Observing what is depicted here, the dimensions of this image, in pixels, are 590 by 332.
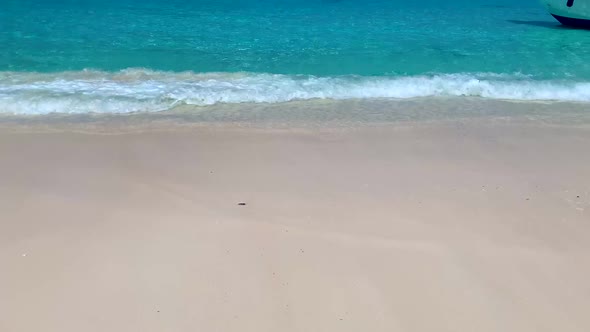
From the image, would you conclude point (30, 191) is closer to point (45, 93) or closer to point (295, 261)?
point (295, 261)

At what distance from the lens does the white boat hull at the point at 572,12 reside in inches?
472

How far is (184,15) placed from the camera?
12258 mm

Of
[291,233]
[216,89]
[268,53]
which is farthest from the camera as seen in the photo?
[268,53]

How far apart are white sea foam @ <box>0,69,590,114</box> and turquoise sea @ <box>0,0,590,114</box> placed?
0.08 ft

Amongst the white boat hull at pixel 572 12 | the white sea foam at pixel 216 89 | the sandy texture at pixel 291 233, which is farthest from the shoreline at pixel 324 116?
the white boat hull at pixel 572 12

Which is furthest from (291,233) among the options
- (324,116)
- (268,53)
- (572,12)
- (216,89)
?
(572,12)

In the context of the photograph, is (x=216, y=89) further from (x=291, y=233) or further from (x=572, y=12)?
(x=572, y=12)

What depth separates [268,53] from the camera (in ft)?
30.6

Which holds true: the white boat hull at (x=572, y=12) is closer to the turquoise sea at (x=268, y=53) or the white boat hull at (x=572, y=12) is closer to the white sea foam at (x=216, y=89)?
the turquoise sea at (x=268, y=53)

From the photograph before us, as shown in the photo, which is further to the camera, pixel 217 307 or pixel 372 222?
pixel 372 222

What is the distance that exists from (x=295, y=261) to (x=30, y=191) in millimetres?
2167

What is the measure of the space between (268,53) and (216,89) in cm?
257

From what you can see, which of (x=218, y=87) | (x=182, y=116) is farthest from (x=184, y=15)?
(x=182, y=116)

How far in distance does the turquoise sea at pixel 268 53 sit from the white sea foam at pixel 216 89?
0.02 m
